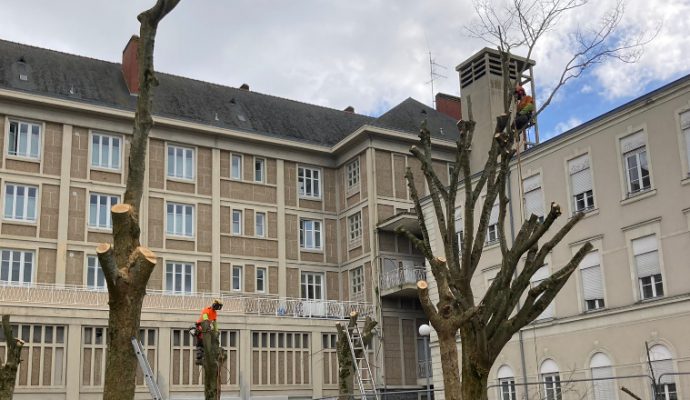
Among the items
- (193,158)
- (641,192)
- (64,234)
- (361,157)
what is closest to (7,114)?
(64,234)

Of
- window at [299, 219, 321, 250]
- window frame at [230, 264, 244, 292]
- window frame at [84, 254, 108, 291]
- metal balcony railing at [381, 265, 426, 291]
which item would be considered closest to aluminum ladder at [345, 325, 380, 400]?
metal balcony railing at [381, 265, 426, 291]

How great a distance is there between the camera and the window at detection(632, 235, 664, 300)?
23.1 metres

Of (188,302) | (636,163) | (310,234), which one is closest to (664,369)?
(636,163)

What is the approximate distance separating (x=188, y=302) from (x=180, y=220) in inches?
184

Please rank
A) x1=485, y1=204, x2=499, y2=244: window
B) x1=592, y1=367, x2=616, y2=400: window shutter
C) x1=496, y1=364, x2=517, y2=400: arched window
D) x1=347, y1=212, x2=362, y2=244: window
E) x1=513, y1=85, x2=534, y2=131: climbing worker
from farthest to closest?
x1=347, y1=212, x2=362, y2=244: window < x1=485, y1=204, x2=499, y2=244: window < x1=496, y1=364, x2=517, y2=400: arched window < x1=592, y1=367, x2=616, y2=400: window shutter < x1=513, y1=85, x2=534, y2=131: climbing worker

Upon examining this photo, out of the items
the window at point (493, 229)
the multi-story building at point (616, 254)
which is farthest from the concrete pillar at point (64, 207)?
the multi-story building at point (616, 254)

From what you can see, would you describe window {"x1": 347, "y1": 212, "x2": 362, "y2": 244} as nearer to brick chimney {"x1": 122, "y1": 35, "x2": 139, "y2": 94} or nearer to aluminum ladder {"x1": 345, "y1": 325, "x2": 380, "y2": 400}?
aluminum ladder {"x1": 345, "y1": 325, "x2": 380, "y2": 400}

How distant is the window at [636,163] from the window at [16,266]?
2247 cm

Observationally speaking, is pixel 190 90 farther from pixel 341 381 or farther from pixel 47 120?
pixel 341 381

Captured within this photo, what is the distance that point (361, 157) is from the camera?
38312 mm

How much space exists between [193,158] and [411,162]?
1029 centimetres

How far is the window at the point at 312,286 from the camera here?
125ft

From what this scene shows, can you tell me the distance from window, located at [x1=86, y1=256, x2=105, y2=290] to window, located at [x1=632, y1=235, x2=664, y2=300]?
20.9 metres

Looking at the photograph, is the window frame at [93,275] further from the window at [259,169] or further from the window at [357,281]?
the window at [357,281]
